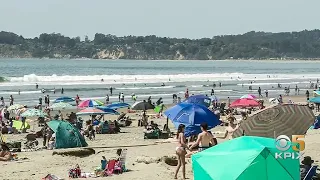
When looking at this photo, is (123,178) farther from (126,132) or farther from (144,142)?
(126,132)

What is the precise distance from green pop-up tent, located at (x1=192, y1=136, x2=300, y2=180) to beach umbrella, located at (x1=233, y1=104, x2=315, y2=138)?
269cm

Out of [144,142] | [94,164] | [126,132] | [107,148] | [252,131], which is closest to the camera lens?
[252,131]

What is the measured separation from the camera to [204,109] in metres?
14.6

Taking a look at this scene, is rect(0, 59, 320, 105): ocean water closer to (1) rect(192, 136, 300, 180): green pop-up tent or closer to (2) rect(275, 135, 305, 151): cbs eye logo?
(1) rect(192, 136, 300, 180): green pop-up tent

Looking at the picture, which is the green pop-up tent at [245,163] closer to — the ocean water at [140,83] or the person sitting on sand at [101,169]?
the person sitting on sand at [101,169]

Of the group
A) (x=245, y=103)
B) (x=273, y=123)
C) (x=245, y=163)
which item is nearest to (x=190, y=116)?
(x=273, y=123)

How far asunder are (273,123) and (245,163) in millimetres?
3322

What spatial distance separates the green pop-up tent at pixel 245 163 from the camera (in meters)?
7.86

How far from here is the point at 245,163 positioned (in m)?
7.86

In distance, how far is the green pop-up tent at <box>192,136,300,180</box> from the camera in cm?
786

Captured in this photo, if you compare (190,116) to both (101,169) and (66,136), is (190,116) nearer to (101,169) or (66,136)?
(101,169)

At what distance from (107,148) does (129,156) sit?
90.3 inches

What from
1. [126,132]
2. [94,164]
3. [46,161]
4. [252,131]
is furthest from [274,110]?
[126,132]

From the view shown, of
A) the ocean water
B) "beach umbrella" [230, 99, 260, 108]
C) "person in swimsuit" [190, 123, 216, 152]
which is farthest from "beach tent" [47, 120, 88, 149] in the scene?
the ocean water
